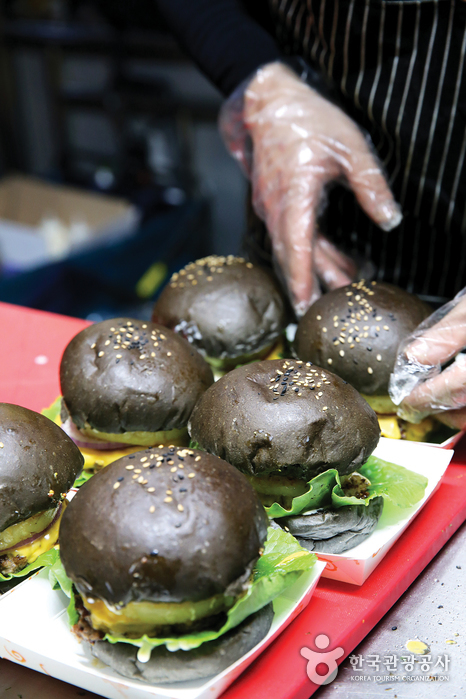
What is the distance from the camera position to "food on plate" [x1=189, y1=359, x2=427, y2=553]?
1595 mm

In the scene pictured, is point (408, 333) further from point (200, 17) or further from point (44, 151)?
point (44, 151)

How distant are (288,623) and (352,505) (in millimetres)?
336

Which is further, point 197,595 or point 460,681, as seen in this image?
point 460,681

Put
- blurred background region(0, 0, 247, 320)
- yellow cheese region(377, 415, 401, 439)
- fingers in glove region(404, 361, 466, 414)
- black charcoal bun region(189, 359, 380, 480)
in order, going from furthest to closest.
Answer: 1. blurred background region(0, 0, 247, 320)
2. yellow cheese region(377, 415, 401, 439)
3. fingers in glove region(404, 361, 466, 414)
4. black charcoal bun region(189, 359, 380, 480)

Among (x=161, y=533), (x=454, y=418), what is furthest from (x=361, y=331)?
(x=161, y=533)

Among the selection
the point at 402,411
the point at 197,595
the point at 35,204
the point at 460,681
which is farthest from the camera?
the point at 35,204

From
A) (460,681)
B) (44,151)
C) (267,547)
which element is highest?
(267,547)

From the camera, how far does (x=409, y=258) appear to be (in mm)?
2648

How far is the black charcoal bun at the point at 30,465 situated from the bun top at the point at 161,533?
18 cm

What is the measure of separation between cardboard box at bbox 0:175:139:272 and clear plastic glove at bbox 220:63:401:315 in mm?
2689

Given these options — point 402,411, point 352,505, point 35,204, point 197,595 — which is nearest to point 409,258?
point 402,411

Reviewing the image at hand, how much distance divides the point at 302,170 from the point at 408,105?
417mm

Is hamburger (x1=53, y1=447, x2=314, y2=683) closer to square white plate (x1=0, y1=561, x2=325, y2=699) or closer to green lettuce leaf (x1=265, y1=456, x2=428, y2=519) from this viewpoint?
square white plate (x1=0, y1=561, x2=325, y2=699)

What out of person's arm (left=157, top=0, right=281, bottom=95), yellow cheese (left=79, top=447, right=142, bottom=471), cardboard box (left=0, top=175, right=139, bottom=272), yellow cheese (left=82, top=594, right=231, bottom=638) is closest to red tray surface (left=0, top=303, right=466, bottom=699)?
yellow cheese (left=82, top=594, right=231, bottom=638)
